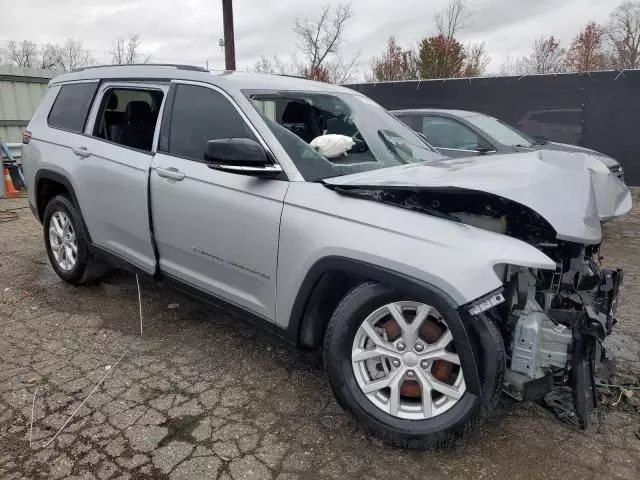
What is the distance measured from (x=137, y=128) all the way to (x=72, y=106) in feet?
2.92

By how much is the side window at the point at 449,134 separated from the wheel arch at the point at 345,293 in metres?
4.99

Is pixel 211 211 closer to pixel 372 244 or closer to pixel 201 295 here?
pixel 201 295

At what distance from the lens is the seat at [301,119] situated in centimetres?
326

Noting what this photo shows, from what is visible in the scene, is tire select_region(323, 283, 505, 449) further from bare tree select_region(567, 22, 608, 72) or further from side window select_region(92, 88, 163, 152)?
bare tree select_region(567, 22, 608, 72)

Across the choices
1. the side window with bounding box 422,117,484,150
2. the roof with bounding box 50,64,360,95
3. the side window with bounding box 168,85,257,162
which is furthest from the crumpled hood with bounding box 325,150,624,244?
the side window with bounding box 422,117,484,150

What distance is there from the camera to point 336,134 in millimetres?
3322

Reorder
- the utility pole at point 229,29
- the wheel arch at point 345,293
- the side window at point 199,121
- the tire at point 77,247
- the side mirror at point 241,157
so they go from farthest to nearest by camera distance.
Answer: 1. the utility pole at point 229,29
2. the tire at point 77,247
3. the side window at point 199,121
4. the side mirror at point 241,157
5. the wheel arch at point 345,293

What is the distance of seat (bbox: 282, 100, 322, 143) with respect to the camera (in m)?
3.26

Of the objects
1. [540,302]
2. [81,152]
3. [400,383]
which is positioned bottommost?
[400,383]

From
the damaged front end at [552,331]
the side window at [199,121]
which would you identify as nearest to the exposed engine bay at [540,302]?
the damaged front end at [552,331]

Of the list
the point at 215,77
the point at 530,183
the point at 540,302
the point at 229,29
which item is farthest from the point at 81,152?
the point at 229,29

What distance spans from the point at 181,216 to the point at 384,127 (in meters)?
1.59

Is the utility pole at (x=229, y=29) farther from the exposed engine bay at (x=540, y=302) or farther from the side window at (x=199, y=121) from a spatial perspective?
the exposed engine bay at (x=540, y=302)

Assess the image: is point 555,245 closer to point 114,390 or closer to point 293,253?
point 293,253
